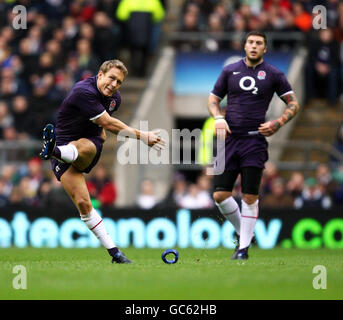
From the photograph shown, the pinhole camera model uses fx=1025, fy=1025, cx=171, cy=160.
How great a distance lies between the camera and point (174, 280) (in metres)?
9.39

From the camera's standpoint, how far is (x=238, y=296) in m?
8.38

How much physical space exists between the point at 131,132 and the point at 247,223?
6.26ft

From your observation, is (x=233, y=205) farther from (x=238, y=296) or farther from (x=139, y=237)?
(x=139, y=237)

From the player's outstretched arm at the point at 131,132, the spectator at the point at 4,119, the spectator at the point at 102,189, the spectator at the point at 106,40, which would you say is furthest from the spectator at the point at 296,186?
the player's outstretched arm at the point at 131,132

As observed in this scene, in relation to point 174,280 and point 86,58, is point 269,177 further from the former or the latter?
point 174,280

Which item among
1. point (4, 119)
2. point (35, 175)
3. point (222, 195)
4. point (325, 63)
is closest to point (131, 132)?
point (222, 195)

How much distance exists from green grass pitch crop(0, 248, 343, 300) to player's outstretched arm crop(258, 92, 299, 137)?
4.98 feet

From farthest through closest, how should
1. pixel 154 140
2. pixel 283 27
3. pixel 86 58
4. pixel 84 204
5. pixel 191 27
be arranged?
pixel 191 27, pixel 283 27, pixel 86 58, pixel 84 204, pixel 154 140

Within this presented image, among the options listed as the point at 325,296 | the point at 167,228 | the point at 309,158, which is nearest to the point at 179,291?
the point at 325,296

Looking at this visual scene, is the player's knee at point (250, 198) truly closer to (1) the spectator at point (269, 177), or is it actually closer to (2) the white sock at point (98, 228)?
(2) the white sock at point (98, 228)

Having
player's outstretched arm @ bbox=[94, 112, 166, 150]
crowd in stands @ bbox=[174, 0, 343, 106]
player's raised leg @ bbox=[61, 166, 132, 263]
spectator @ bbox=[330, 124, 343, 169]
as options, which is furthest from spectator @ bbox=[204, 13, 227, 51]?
player's outstretched arm @ bbox=[94, 112, 166, 150]

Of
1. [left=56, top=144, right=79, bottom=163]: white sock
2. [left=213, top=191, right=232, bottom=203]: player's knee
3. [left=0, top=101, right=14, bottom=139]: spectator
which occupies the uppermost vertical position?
[left=56, top=144, right=79, bottom=163]: white sock

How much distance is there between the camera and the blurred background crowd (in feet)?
64.0

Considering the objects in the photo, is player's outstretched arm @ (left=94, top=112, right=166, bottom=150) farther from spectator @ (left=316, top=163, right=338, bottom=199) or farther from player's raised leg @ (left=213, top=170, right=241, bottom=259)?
spectator @ (left=316, top=163, right=338, bottom=199)
